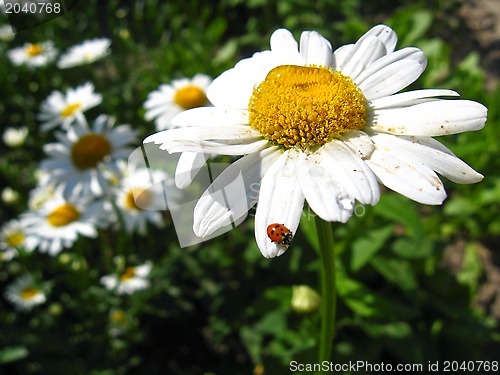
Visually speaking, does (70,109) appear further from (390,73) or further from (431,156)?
(431,156)

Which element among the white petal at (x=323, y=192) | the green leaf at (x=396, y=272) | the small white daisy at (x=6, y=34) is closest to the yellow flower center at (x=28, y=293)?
the green leaf at (x=396, y=272)

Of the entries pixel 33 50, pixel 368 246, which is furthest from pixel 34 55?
pixel 368 246

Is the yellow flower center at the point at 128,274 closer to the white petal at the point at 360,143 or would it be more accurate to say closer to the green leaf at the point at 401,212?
the green leaf at the point at 401,212

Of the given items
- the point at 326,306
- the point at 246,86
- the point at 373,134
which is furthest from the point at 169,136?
the point at 326,306

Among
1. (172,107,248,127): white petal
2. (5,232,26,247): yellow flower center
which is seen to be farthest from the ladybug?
(5,232,26,247): yellow flower center

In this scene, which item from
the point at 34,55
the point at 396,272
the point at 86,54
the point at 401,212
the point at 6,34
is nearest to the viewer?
the point at 401,212

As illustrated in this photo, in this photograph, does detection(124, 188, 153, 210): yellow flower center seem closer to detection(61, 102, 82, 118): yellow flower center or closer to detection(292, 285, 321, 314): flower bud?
detection(61, 102, 82, 118): yellow flower center
